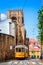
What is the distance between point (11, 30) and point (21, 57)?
26044 mm

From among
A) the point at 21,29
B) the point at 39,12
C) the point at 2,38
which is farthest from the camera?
the point at 21,29

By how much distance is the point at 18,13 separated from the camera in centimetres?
10069

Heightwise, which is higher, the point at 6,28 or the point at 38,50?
the point at 6,28

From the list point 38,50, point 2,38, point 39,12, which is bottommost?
point 38,50

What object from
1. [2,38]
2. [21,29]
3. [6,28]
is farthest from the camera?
[21,29]

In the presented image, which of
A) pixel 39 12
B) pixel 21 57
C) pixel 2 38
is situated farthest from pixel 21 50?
pixel 39 12

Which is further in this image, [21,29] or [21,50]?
[21,29]

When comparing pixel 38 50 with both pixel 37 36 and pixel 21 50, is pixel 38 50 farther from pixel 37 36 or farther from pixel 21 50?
pixel 37 36

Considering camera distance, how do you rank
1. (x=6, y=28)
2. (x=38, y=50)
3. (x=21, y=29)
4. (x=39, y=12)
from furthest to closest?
1. (x=38, y=50)
2. (x=21, y=29)
3. (x=6, y=28)
4. (x=39, y=12)

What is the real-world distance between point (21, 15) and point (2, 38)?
176ft

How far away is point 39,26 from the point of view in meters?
40.4

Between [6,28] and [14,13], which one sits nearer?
[6,28]

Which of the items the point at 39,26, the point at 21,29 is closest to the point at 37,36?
the point at 39,26

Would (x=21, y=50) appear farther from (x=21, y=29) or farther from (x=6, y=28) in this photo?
(x=21, y=29)
